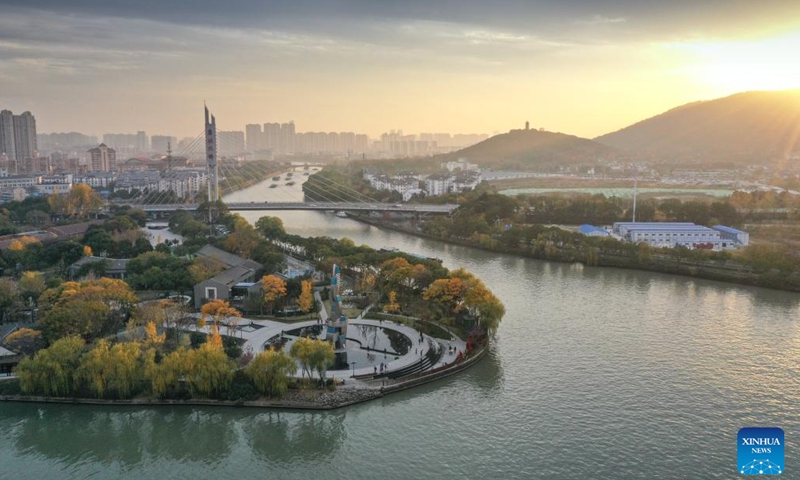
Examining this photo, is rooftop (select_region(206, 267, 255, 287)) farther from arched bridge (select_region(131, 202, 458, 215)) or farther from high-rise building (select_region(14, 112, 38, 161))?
high-rise building (select_region(14, 112, 38, 161))

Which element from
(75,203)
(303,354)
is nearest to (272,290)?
(303,354)

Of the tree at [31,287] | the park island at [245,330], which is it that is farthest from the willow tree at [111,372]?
the tree at [31,287]

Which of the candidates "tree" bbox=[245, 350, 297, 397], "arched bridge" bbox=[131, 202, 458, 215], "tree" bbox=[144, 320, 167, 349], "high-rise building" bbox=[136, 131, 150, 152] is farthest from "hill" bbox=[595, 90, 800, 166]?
"high-rise building" bbox=[136, 131, 150, 152]

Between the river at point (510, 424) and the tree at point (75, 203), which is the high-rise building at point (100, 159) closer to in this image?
the tree at point (75, 203)

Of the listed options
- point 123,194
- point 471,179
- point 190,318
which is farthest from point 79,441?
point 471,179

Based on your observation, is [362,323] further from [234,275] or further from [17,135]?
[17,135]
